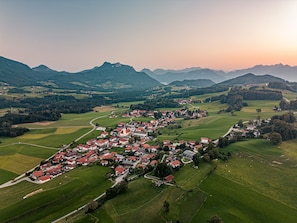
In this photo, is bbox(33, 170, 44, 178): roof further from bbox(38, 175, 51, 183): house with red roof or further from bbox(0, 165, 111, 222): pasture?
bbox(0, 165, 111, 222): pasture

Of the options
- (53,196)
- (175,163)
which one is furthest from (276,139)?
(53,196)

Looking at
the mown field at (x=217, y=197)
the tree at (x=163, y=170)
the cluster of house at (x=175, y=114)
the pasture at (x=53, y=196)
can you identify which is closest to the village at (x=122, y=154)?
the tree at (x=163, y=170)

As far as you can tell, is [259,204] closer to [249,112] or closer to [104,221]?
[104,221]

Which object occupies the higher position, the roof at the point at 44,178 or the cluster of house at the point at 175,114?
the cluster of house at the point at 175,114

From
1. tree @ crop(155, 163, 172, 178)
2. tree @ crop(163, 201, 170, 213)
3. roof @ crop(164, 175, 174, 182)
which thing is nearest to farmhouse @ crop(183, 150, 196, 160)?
tree @ crop(155, 163, 172, 178)

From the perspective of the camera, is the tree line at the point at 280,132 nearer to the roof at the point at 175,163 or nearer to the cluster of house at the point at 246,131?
the cluster of house at the point at 246,131

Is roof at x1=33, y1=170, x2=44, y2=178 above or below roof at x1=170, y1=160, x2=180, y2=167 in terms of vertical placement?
below

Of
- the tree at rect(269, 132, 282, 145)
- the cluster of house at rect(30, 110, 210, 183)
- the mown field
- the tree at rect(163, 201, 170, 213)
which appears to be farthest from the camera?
the tree at rect(269, 132, 282, 145)

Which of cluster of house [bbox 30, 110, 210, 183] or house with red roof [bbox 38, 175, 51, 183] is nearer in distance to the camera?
house with red roof [bbox 38, 175, 51, 183]

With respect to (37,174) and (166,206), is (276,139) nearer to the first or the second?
(166,206)
